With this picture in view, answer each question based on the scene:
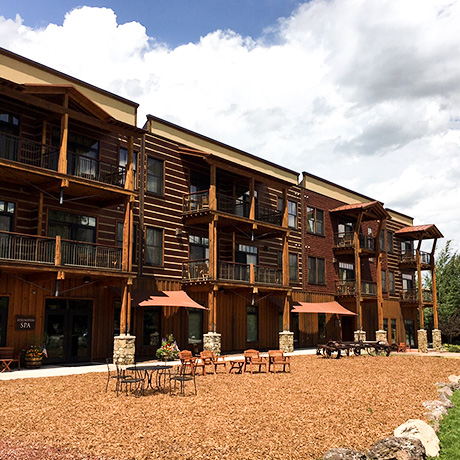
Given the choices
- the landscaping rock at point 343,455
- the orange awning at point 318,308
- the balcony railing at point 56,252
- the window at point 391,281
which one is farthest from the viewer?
the window at point 391,281

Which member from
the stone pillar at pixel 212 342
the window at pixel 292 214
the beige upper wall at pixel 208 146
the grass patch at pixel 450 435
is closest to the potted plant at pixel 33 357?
the stone pillar at pixel 212 342

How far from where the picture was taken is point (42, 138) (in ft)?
68.4

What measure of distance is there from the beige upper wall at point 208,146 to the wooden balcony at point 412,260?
15774 mm

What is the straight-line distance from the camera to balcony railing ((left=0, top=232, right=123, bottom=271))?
1900cm

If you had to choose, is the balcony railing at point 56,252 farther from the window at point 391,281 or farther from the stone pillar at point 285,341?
the window at point 391,281

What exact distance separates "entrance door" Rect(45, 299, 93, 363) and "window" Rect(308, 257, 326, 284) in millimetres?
18181

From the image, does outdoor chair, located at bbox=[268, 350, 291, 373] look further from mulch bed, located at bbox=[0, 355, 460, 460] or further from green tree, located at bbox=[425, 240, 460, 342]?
green tree, located at bbox=[425, 240, 460, 342]

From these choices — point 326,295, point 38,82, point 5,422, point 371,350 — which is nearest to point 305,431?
point 5,422

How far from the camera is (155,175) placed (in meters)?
26.0

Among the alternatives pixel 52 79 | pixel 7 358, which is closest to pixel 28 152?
pixel 52 79

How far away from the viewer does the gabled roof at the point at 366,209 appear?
123 ft

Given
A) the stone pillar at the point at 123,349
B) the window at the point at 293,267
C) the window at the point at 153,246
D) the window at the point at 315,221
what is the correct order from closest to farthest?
1. the stone pillar at the point at 123,349
2. the window at the point at 153,246
3. the window at the point at 293,267
4. the window at the point at 315,221

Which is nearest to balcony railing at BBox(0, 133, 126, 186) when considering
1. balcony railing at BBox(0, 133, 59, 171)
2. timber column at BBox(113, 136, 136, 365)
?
balcony railing at BBox(0, 133, 59, 171)

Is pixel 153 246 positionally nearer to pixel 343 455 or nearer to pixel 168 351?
pixel 168 351
